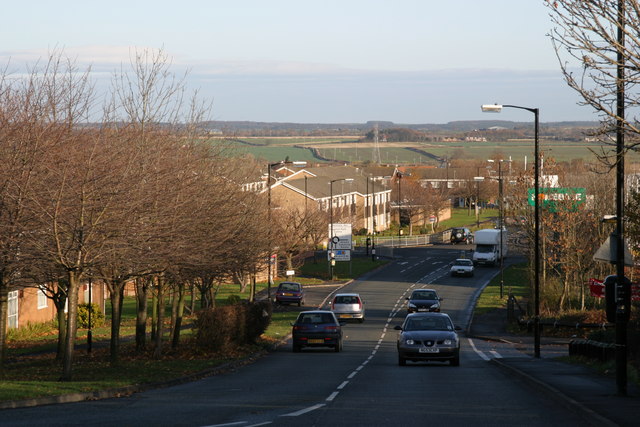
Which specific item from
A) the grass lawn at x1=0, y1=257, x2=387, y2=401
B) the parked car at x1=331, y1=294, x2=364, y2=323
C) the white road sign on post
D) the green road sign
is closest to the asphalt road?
the grass lawn at x1=0, y1=257, x2=387, y2=401

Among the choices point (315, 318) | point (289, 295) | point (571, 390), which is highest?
point (571, 390)

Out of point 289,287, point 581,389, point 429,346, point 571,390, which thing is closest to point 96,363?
point 429,346

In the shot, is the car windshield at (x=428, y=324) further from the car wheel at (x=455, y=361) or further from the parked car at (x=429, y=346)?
the car wheel at (x=455, y=361)

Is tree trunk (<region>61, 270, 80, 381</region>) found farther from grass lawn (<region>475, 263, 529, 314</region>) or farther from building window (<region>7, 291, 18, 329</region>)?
grass lawn (<region>475, 263, 529, 314</region>)

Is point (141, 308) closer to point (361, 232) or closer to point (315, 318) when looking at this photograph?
point (315, 318)

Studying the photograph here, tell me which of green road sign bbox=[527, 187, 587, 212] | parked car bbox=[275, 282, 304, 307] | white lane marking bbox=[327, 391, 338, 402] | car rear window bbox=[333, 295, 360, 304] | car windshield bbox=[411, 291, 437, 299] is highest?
green road sign bbox=[527, 187, 587, 212]

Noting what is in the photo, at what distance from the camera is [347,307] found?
4709cm

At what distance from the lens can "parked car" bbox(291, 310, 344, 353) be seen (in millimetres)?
32406

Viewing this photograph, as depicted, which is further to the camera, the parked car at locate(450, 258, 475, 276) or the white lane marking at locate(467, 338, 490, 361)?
the parked car at locate(450, 258, 475, 276)

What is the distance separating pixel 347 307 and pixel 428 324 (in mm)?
20734

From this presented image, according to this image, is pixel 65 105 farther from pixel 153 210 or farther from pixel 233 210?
pixel 233 210

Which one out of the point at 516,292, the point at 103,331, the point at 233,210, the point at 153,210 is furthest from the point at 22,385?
the point at 516,292

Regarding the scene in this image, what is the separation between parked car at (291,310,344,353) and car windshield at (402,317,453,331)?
632cm

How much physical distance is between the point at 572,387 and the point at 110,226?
10.1 meters
